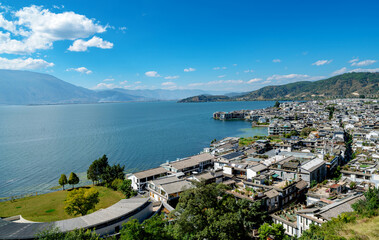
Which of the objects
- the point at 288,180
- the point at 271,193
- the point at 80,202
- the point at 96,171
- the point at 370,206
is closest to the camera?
the point at 370,206

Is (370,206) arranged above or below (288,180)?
above

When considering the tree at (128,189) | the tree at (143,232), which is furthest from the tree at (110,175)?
the tree at (143,232)

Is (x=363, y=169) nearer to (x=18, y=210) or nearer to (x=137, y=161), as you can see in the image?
(x=137, y=161)

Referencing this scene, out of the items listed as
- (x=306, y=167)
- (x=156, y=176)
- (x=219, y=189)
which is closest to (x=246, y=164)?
(x=306, y=167)

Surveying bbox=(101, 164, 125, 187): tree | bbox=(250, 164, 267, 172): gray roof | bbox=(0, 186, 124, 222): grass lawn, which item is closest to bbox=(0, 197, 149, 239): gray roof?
bbox=(0, 186, 124, 222): grass lawn

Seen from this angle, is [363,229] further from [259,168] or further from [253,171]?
[259,168]

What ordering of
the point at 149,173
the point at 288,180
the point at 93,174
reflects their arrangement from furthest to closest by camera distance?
the point at 93,174
the point at 149,173
the point at 288,180

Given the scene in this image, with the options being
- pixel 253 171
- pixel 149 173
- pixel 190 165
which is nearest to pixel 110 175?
pixel 149 173
